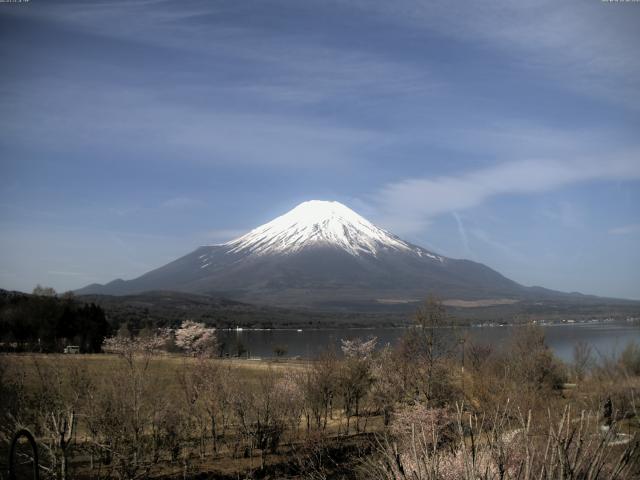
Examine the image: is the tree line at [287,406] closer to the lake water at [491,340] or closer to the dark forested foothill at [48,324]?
the lake water at [491,340]

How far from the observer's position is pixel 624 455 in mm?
4914

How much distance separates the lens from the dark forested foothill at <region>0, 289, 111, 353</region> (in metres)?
60.2

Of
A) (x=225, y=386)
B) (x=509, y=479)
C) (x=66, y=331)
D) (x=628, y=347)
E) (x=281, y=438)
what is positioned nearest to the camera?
(x=509, y=479)

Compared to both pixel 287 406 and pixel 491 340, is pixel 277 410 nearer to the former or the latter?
pixel 287 406

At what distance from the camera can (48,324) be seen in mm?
62281

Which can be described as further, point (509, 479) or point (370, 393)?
point (370, 393)

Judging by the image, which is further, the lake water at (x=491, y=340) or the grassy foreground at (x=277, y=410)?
the lake water at (x=491, y=340)

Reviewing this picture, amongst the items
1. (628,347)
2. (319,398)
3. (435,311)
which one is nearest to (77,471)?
(319,398)

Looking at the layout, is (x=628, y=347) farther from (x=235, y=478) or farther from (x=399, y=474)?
(x=399, y=474)

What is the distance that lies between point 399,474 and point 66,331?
65656 millimetres

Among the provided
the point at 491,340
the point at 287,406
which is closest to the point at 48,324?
the point at 287,406

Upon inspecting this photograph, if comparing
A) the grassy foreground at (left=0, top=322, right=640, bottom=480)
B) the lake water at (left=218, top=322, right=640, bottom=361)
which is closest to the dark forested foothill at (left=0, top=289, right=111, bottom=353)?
the lake water at (left=218, top=322, right=640, bottom=361)

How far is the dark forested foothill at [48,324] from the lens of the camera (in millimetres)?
60156

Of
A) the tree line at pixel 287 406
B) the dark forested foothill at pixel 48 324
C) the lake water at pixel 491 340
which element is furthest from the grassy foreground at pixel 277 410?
the dark forested foothill at pixel 48 324
